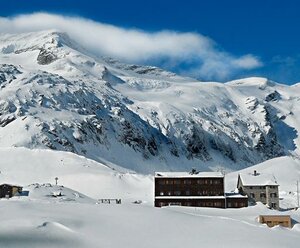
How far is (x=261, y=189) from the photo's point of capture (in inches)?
4631

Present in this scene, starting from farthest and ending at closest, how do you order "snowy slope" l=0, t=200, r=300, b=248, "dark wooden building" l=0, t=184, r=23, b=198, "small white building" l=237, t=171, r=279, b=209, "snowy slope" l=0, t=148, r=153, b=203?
"snowy slope" l=0, t=148, r=153, b=203 < "small white building" l=237, t=171, r=279, b=209 < "dark wooden building" l=0, t=184, r=23, b=198 < "snowy slope" l=0, t=200, r=300, b=248

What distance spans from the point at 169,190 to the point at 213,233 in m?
75.1

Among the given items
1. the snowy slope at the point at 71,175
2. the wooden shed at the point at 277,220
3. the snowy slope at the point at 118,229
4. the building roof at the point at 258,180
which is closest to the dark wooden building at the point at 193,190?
the building roof at the point at 258,180

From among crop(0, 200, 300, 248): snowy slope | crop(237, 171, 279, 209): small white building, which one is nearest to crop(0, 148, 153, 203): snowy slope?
crop(237, 171, 279, 209): small white building

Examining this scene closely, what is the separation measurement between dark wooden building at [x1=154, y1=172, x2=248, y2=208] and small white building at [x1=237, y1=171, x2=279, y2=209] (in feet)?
29.2

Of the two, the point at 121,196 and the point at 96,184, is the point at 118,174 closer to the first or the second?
the point at 96,184

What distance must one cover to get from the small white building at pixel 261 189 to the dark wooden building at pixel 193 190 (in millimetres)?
8890

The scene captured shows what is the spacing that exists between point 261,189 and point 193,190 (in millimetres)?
15659

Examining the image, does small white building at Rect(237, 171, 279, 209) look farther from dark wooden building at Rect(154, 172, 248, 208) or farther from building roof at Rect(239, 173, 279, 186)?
dark wooden building at Rect(154, 172, 248, 208)

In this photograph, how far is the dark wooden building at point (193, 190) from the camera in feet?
349

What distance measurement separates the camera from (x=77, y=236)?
30.8 metres

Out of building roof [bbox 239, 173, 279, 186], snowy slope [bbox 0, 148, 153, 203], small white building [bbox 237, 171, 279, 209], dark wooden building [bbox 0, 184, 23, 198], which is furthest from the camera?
snowy slope [bbox 0, 148, 153, 203]

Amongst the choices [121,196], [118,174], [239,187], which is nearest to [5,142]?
[118,174]

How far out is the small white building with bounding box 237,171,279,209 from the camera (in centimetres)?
11519
